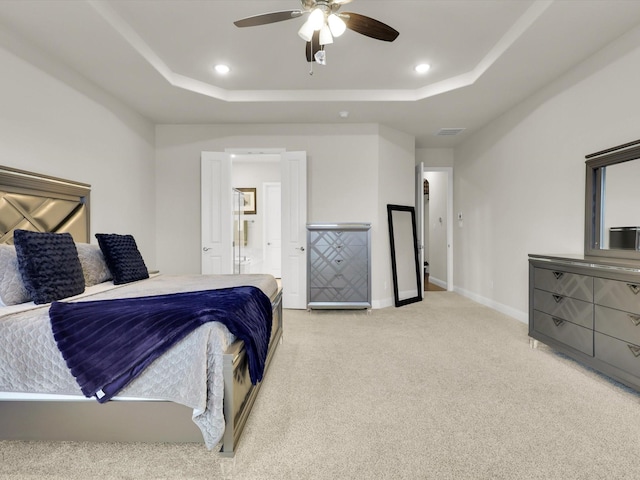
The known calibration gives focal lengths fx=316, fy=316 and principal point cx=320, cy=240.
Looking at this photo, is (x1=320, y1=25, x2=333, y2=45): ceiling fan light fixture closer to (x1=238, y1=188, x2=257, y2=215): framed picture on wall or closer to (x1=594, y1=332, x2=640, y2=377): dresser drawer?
(x1=594, y1=332, x2=640, y2=377): dresser drawer

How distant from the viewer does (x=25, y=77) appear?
256 cm

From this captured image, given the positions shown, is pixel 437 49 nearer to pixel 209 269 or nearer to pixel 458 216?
Result: pixel 458 216

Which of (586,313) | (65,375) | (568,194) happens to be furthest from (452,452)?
(568,194)

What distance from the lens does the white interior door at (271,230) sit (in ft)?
23.0

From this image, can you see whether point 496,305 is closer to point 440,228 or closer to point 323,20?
point 440,228

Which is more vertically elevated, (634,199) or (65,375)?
(634,199)

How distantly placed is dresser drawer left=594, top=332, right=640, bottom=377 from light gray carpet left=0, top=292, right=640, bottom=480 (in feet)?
0.63

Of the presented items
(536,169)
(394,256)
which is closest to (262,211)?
(394,256)

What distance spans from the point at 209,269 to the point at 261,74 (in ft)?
8.52

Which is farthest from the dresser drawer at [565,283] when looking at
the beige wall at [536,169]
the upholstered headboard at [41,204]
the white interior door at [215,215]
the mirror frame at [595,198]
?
the upholstered headboard at [41,204]

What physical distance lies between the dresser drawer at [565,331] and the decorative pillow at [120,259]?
3683 millimetres

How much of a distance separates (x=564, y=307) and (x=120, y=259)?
3787 millimetres

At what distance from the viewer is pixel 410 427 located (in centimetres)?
177

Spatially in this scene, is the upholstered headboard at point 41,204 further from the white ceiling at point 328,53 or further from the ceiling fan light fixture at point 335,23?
the ceiling fan light fixture at point 335,23
